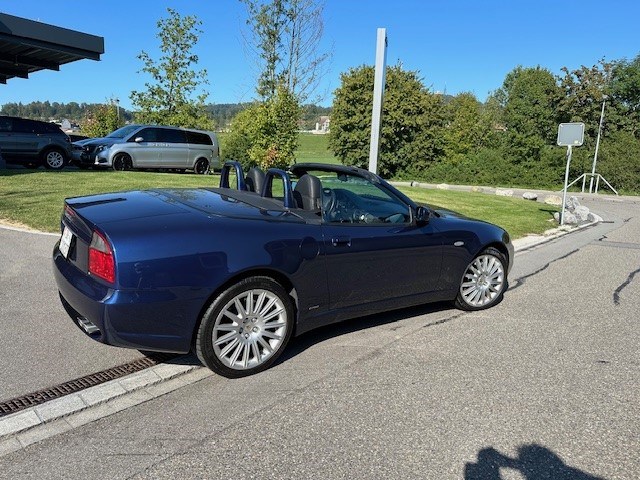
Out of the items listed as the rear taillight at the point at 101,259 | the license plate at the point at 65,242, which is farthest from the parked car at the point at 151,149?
the rear taillight at the point at 101,259

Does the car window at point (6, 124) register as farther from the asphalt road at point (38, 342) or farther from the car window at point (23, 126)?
the asphalt road at point (38, 342)

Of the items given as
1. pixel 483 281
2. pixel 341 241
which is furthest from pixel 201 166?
pixel 341 241

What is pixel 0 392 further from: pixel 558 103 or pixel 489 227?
pixel 558 103

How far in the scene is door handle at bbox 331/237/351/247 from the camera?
155 inches

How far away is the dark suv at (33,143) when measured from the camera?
1552 cm

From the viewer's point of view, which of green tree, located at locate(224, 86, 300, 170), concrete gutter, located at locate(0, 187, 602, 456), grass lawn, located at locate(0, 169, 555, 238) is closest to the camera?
concrete gutter, located at locate(0, 187, 602, 456)

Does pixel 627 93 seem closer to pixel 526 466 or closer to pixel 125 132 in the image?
pixel 125 132

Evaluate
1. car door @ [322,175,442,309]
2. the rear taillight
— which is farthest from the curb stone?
car door @ [322,175,442,309]

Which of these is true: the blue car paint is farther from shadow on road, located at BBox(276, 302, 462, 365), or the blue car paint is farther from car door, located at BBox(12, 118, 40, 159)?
car door, located at BBox(12, 118, 40, 159)

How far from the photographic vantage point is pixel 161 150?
17281mm

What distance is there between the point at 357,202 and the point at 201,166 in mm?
15294

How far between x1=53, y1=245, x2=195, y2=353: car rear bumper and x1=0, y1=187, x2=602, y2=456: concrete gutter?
286mm

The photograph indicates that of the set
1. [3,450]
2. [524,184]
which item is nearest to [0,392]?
[3,450]

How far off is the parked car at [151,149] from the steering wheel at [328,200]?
1365cm
